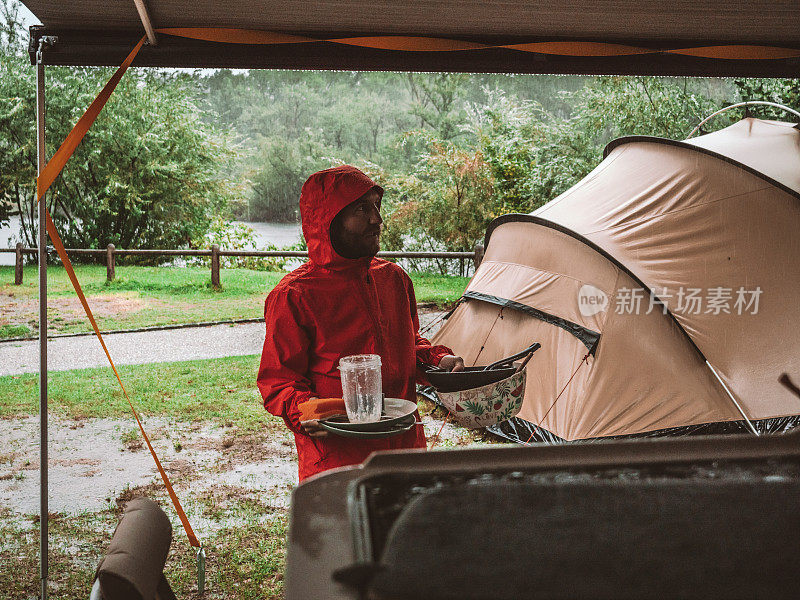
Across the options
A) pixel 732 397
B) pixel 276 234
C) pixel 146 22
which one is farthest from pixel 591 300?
pixel 276 234

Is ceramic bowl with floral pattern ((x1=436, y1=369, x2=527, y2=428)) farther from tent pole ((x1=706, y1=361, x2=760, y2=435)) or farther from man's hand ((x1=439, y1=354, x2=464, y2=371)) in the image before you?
tent pole ((x1=706, y1=361, x2=760, y2=435))

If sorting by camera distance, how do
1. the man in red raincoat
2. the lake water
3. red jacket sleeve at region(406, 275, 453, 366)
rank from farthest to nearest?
the lake water
red jacket sleeve at region(406, 275, 453, 366)
the man in red raincoat

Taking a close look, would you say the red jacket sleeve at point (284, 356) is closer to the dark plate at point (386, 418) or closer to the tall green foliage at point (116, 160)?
the dark plate at point (386, 418)

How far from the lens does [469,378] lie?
164 centimetres

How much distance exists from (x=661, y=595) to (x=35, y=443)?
5.28 meters

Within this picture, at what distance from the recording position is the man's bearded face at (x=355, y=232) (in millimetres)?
1865

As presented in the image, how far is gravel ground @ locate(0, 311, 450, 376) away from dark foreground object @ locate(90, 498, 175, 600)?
551 cm

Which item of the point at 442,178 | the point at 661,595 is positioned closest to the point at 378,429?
the point at 661,595

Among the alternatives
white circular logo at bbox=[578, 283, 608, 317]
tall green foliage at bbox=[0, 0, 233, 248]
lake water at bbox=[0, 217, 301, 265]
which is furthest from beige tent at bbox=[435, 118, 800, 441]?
lake water at bbox=[0, 217, 301, 265]

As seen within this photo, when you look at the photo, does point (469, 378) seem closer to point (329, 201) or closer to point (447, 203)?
point (329, 201)

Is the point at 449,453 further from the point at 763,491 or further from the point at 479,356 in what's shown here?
the point at 479,356

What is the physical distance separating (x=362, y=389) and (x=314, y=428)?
0.17 meters

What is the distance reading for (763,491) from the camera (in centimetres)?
57

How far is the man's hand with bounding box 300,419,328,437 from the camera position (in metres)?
1.55
